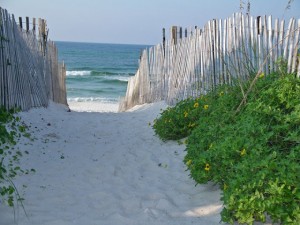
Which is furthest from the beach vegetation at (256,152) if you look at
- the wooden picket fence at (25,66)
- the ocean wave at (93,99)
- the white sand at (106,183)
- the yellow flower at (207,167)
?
the ocean wave at (93,99)

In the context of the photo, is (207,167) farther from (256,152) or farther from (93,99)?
(93,99)

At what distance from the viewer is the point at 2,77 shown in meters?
5.48

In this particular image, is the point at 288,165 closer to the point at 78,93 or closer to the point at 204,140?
the point at 204,140

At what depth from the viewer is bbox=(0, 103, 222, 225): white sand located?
10.1ft

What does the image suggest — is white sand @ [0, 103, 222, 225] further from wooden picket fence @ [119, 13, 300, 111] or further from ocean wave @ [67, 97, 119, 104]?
ocean wave @ [67, 97, 119, 104]

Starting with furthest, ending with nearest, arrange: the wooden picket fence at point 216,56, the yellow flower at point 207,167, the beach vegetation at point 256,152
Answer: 1. the wooden picket fence at point 216,56
2. the yellow flower at point 207,167
3. the beach vegetation at point 256,152

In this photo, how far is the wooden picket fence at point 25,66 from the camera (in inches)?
221

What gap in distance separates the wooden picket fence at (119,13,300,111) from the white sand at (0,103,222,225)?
4.17ft

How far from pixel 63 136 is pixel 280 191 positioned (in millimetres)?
3882

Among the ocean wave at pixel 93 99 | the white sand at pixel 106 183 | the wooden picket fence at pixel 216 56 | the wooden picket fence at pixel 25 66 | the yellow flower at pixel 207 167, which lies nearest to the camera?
the white sand at pixel 106 183

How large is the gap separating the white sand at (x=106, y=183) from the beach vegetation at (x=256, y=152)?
0.29 meters

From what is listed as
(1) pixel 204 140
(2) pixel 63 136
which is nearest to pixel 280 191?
(1) pixel 204 140

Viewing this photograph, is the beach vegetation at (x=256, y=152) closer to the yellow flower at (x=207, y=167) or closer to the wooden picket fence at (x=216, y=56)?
the yellow flower at (x=207, y=167)

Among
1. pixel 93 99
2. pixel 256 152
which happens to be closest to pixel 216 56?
pixel 256 152
